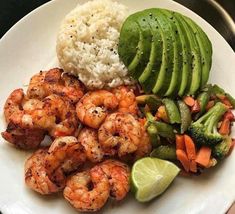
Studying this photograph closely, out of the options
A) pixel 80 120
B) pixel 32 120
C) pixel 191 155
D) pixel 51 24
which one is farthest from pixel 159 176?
pixel 51 24

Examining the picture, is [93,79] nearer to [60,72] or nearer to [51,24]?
[60,72]

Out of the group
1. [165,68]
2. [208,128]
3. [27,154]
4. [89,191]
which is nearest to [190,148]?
[208,128]

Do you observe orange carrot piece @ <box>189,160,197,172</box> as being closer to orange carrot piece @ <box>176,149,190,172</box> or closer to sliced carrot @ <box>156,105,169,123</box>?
orange carrot piece @ <box>176,149,190,172</box>

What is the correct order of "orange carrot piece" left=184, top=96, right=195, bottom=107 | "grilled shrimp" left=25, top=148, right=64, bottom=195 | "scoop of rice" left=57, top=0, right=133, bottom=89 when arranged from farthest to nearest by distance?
1. "scoop of rice" left=57, top=0, right=133, bottom=89
2. "orange carrot piece" left=184, top=96, right=195, bottom=107
3. "grilled shrimp" left=25, top=148, right=64, bottom=195

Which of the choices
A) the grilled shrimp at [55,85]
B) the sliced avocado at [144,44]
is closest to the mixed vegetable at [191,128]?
the sliced avocado at [144,44]

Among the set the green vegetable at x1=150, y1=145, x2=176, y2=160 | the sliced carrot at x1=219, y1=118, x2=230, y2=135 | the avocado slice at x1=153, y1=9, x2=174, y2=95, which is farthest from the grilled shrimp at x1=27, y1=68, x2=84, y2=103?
the sliced carrot at x1=219, y1=118, x2=230, y2=135

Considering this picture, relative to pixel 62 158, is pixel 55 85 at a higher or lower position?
higher

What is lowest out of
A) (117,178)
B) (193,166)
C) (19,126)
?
(193,166)

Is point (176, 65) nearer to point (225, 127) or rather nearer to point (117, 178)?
point (225, 127)
